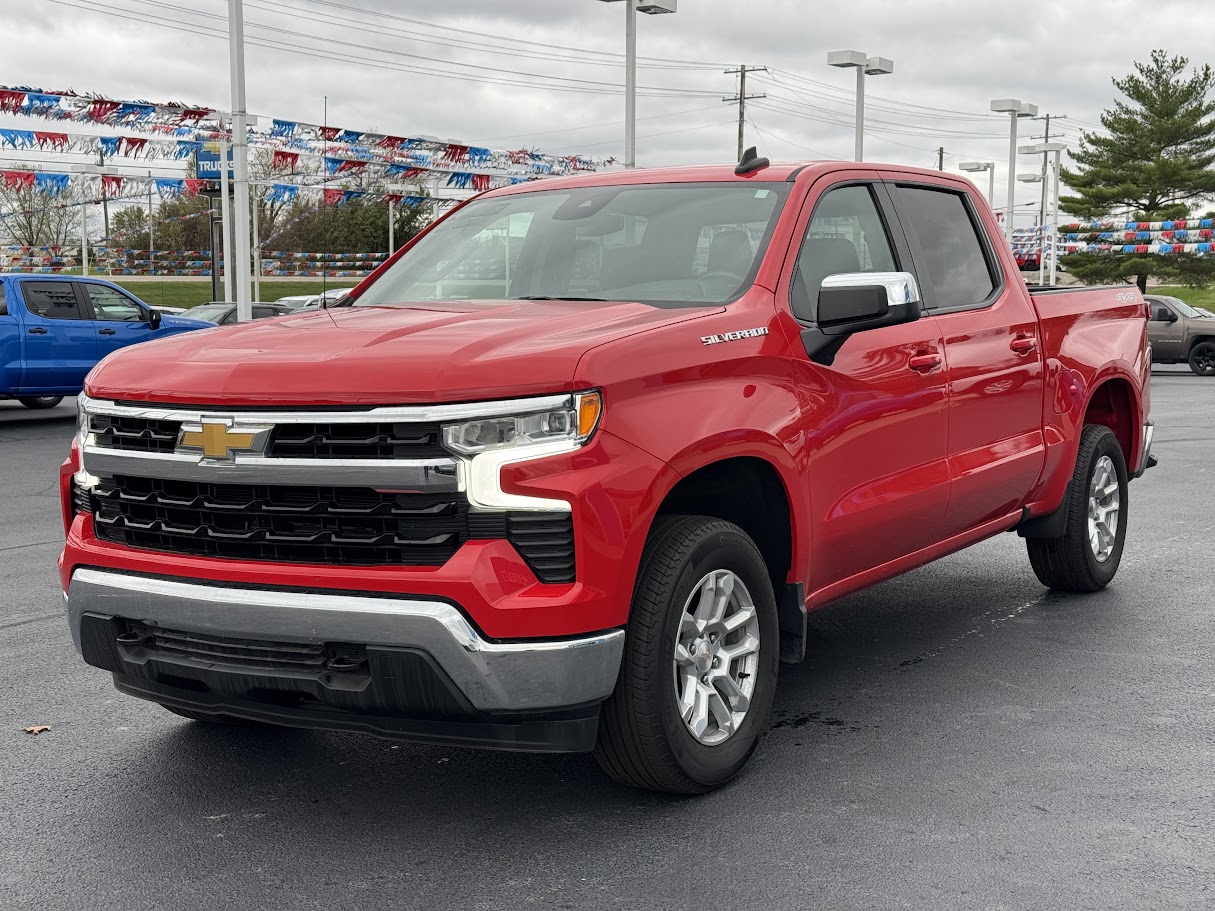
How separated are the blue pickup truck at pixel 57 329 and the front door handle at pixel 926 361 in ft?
43.2

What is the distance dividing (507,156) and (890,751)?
1678 inches

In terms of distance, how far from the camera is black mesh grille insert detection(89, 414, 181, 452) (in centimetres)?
394

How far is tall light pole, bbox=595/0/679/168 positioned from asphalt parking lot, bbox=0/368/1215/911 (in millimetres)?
20224

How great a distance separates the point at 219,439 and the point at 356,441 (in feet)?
1.37

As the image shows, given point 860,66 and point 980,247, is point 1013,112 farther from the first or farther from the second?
point 980,247

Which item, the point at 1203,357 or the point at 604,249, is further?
the point at 1203,357

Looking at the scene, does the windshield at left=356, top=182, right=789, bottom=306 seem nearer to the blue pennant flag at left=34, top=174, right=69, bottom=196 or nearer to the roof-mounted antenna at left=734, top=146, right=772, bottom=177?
the roof-mounted antenna at left=734, top=146, right=772, bottom=177

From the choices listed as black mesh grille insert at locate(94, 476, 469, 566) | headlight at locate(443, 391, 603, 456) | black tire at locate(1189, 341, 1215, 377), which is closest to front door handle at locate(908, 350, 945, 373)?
headlight at locate(443, 391, 603, 456)

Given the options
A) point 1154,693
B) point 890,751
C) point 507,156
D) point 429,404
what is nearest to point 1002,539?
point 1154,693

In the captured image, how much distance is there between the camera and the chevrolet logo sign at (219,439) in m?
3.73

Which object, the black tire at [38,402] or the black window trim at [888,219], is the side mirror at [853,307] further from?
the black tire at [38,402]

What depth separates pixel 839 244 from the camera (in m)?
5.15

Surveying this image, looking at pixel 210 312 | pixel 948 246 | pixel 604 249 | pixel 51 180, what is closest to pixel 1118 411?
pixel 948 246

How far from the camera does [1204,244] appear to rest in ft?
192
